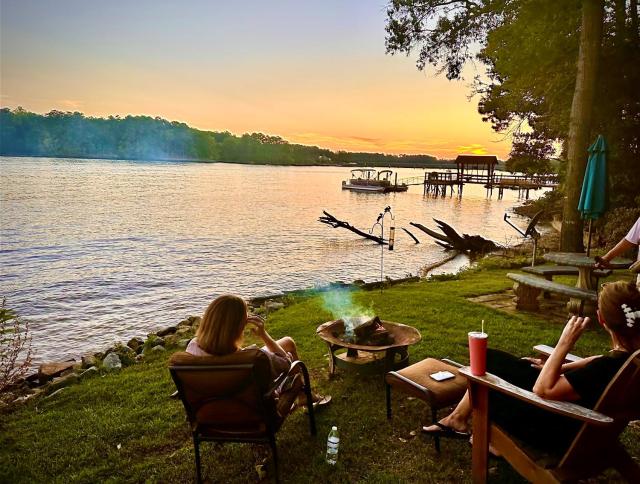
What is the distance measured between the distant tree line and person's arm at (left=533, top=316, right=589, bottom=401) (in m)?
137

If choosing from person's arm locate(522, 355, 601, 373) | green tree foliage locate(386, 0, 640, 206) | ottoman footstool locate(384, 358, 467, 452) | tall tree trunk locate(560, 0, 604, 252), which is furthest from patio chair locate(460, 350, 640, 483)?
green tree foliage locate(386, 0, 640, 206)

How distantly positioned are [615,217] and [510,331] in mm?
10031

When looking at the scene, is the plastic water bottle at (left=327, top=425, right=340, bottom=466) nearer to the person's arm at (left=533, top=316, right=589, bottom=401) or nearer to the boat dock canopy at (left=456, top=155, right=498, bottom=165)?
the person's arm at (left=533, top=316, right=589, bottom=401)

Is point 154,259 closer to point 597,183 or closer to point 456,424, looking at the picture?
point 597,183

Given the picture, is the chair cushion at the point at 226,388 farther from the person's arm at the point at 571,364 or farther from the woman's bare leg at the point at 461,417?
the person's arm at the point at 571,364

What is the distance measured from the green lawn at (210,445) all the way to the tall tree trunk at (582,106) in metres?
4.41

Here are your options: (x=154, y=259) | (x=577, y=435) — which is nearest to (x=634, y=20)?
(x=577, y=435)

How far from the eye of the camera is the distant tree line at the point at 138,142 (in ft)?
409

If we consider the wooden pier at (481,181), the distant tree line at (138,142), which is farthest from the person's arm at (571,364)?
the distant tree line at (138,142)

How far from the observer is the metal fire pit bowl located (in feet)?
16.9

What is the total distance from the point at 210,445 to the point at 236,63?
124 ft

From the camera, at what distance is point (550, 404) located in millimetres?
2574

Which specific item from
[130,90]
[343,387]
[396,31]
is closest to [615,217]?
[396,31]

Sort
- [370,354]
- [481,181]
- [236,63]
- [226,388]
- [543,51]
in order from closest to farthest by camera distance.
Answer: [226,388], [370,354], [543,51], [236,63], [481,181]
